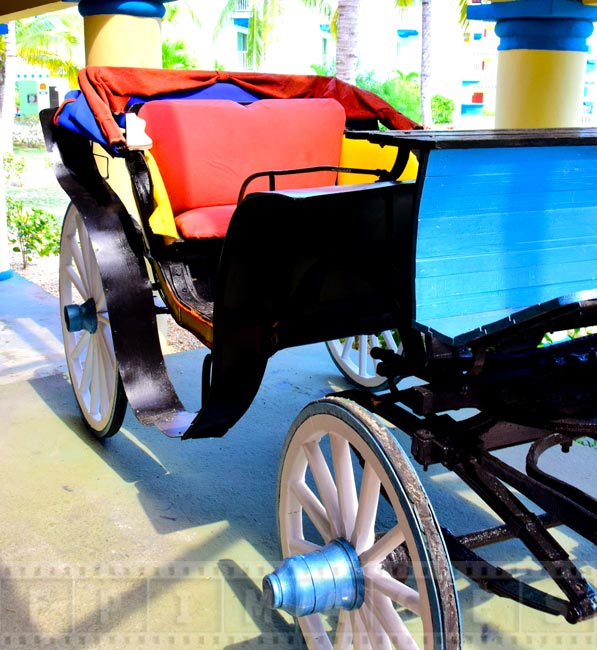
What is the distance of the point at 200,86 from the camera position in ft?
12.1

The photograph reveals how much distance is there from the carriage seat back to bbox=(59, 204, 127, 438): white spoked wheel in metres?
0.45

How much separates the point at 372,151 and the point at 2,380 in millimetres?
2501

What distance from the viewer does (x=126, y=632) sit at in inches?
98.7

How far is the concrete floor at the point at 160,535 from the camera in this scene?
2.52 m

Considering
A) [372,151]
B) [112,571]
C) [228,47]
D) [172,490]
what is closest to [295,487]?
[112,571]

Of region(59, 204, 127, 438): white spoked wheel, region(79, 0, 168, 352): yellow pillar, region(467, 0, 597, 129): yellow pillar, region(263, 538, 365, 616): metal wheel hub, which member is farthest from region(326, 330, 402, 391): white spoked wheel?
region(263, 538, 365, 616): metal wheel hub

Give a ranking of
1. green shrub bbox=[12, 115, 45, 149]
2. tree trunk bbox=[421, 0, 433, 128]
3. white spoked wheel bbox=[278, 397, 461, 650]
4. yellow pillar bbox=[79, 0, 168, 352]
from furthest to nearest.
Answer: green shrub bbox=[12, 115, 45, 149], tree trunk bbox=[421, 0, 433, 128], yellow pillar bbox=[79, 0, 168, 352], white spoked wheel bbox=[278, 397, 461, 650]

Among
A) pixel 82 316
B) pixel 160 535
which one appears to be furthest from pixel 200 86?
pixel 160 535

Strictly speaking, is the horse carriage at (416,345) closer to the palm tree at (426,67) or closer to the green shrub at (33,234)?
the green shrub at (33,234)

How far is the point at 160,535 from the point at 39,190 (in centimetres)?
1681

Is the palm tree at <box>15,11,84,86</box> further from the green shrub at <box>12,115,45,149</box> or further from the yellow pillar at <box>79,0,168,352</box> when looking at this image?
the yellow pillar at <box>79,0,168,352</box>

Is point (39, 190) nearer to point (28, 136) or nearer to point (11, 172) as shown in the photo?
point (11, 172)

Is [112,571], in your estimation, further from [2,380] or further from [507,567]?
[2,380]

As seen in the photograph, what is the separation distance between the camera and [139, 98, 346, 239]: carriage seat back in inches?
134
